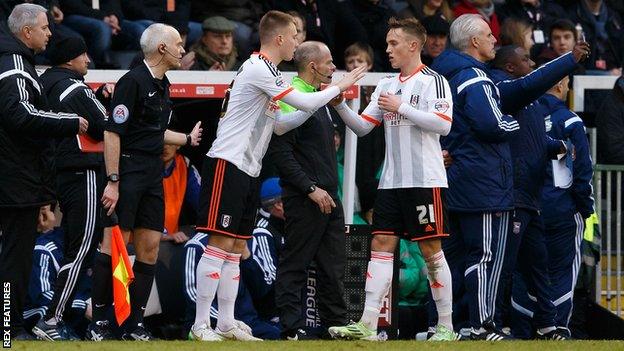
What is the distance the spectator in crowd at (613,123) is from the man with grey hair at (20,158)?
526cm

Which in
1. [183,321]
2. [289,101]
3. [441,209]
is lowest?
[183,321]

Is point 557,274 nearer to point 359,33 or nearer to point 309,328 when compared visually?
point 309,328

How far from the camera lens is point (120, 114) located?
10.6 metres

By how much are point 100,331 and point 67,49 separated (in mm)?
2037

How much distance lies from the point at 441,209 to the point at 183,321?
288 cm

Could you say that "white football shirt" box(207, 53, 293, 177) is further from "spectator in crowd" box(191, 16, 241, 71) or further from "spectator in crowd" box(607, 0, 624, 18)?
"spectator in crowd" box(607, 0, 624, 18)

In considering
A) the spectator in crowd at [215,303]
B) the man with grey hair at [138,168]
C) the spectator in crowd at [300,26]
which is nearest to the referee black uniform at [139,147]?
the man with grey hair at [138,168]

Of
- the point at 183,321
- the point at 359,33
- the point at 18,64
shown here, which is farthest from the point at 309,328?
the point at 359,33

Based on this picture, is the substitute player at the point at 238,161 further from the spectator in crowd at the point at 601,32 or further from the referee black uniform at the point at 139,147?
the spectator in crowd at the point at 601,32

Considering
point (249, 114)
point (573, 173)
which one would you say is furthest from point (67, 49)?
point (573, 173)

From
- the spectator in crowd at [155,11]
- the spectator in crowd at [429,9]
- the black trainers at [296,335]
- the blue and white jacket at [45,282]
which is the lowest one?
the black trainers at [296,335]

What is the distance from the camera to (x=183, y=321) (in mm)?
12672

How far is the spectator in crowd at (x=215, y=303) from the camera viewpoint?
40.2 ft

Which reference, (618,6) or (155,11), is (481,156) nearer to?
(155,11)
